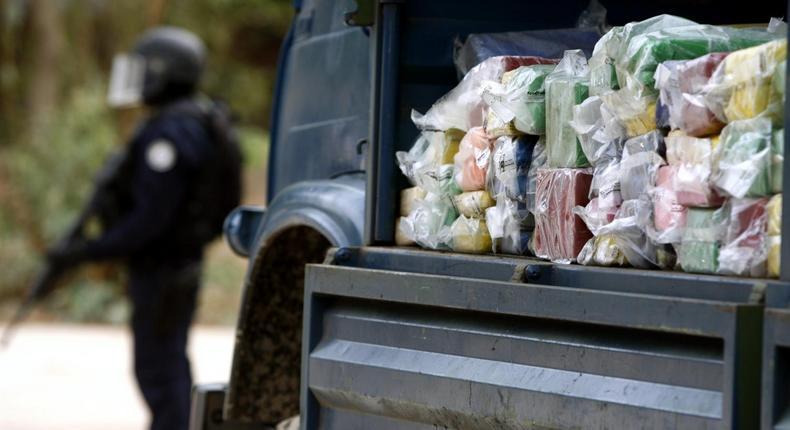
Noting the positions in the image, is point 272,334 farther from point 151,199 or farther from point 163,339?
point 151,199

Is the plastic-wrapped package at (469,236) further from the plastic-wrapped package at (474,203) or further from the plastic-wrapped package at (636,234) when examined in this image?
the plastic-wrapped package at (636,234)

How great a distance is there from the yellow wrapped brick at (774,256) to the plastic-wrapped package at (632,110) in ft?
1.62

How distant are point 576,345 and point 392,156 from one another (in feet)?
3.61

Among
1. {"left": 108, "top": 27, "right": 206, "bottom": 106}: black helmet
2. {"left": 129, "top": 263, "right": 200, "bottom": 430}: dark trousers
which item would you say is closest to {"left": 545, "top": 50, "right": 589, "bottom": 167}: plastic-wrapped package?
{"left": 129, "top": 263, "right": 200, "bottom": 430}: dark trousers

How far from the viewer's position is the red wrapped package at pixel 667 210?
297 cm

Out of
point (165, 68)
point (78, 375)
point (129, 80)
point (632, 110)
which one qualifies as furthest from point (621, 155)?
point (78, 375)

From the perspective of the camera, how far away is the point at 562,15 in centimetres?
423

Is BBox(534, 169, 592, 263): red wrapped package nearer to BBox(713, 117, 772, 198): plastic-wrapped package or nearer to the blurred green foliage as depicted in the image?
BBox(713, 117, 772, 198): plastic-wrapped package

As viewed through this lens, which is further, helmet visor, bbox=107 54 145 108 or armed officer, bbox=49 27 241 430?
helmet visor, bbox=107 54 145 108

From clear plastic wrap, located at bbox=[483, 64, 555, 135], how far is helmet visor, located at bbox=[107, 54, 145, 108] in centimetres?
531

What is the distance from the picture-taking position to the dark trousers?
296 inches

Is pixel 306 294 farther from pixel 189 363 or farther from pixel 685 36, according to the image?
pixel 189 363

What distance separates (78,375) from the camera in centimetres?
1187

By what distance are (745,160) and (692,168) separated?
0.57 ft
